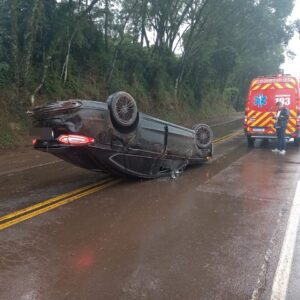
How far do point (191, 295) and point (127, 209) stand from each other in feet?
8.65

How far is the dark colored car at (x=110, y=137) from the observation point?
6.26 meters

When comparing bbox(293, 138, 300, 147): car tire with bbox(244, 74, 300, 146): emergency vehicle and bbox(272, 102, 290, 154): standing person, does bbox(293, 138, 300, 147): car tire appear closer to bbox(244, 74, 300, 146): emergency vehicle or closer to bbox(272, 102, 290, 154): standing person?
bbox(244, 74, 300, 146): emergency vehicle

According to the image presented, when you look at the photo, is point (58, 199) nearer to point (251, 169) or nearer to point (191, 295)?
point (191, 295)

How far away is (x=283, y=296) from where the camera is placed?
3.39m

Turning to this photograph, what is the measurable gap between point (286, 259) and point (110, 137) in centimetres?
371

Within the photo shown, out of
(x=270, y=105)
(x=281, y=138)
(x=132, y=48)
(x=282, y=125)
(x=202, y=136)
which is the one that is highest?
(x=132, y=48)

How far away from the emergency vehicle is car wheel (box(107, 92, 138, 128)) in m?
7.61

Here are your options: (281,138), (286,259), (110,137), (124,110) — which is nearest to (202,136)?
(124,110)

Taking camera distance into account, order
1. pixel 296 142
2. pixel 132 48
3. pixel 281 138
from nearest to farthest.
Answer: pixel 281 138 < pixel 296 142 < pixel 132 48

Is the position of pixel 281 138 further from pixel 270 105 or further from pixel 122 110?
pixel 122 110

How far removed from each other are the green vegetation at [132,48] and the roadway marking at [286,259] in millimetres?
9647

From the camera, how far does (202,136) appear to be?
31.9 feet

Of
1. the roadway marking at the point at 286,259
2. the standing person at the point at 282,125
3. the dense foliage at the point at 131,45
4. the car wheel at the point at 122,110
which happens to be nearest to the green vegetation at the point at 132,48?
the dense foliage at the point at 131,45

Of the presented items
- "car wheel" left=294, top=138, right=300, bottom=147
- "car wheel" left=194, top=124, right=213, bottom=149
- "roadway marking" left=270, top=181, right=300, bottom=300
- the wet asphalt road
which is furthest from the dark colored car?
"car wheel" left=294, top=138, right=300, bottom=147
